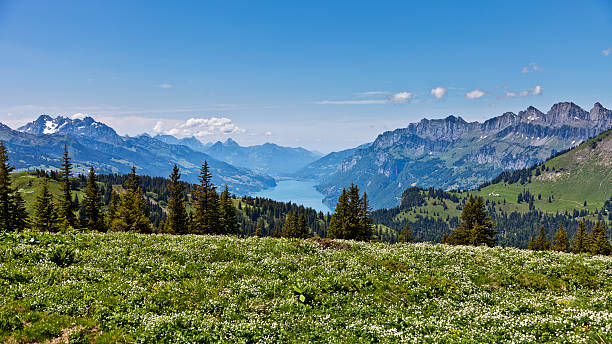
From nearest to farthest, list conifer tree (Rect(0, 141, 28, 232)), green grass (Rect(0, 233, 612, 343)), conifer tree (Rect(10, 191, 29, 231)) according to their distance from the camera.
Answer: green grass (Rect(0, 233, 612, 343))
conifer tree (Rect(0, 141, 28, 232))
conifer tree (Rect(10, 191, 29, 231))

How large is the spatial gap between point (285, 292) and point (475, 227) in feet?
197

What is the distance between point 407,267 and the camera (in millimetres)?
19375

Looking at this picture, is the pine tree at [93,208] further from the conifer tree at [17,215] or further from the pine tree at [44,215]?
the conifer tree at [17,215]

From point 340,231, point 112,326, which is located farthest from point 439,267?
point 340,231

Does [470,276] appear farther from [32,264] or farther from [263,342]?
[32,264]

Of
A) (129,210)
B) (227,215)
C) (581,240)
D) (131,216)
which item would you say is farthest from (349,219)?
(581,240)

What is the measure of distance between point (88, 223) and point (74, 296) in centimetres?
5889

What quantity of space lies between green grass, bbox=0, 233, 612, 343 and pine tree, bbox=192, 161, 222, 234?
40.3m

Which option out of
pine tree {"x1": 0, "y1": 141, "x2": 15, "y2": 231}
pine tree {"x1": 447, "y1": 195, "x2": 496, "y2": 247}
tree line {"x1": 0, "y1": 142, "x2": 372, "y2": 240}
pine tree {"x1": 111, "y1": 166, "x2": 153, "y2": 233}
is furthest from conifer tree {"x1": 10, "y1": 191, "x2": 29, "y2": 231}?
pine tree {"x1": 447, "y1": 195, "x2": 496, "y2": 247}

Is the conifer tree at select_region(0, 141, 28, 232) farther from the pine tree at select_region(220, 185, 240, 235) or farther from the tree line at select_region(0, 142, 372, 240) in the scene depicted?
the pine tree at select_region(220, 185, 240, 235)

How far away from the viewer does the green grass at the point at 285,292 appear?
35.5 feet

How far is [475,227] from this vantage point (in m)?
61.8

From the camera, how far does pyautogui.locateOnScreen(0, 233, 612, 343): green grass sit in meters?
10.8

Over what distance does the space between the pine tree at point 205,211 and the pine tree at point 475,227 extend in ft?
179
